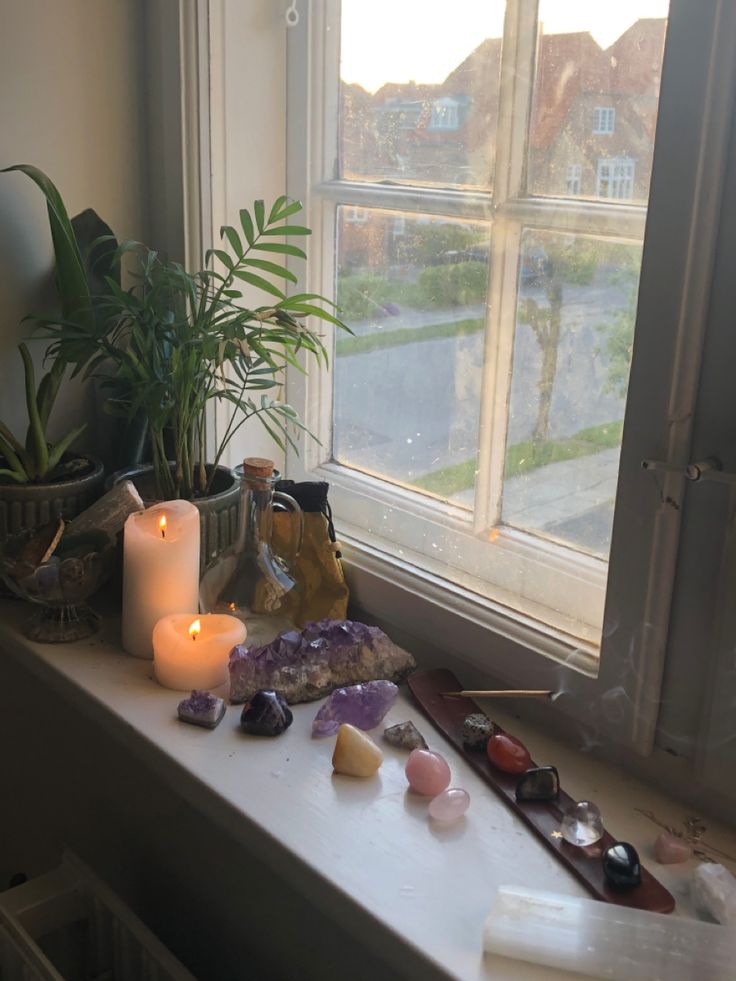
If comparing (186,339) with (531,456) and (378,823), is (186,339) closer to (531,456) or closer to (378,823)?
(531,456)

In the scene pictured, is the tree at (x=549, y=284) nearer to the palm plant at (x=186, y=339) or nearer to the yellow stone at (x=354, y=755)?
the palm plant at (x=186, y=339)

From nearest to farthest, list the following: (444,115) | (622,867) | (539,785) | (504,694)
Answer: (622,867), (539,785), (504,694), (444,115)

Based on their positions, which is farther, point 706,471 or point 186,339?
point 186,339

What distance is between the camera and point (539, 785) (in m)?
0.88

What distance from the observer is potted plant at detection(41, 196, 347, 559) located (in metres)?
1.08

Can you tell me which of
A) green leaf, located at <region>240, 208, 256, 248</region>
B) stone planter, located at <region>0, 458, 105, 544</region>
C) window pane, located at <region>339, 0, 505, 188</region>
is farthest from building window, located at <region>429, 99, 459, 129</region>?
stone planter, located at <region>0, 458, 105, 544</region>

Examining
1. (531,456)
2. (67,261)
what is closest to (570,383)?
(531,456)

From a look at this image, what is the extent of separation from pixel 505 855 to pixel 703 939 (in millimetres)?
165

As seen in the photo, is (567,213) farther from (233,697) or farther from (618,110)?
(233,697)

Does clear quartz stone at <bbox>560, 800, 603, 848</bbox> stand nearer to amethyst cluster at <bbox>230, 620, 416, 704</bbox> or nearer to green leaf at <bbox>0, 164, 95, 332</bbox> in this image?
amethyst cluster at <bbox>230, 620, 416, 704</bbox>

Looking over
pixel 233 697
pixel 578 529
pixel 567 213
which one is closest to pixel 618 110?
pixel 567 213

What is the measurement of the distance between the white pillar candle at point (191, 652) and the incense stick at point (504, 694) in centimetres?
23

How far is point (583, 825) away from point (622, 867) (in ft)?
0.19

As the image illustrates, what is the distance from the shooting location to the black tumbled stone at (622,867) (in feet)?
2.54
